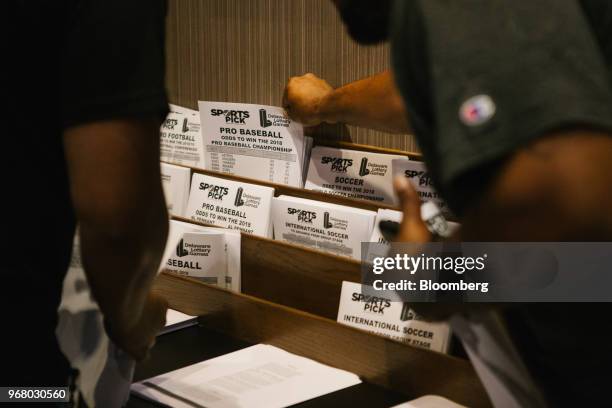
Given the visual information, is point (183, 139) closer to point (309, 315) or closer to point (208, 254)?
point (208, 254)

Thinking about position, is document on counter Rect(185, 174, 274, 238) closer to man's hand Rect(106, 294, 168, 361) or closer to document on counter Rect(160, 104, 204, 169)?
document on counter Rect(160, 104, 204, 169)

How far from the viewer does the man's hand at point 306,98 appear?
184 cm

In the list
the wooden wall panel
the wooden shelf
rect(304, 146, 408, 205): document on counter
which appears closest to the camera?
the wooden shelf

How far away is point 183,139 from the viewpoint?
2209 millimetres

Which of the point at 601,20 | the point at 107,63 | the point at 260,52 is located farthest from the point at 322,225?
the point at 601,20

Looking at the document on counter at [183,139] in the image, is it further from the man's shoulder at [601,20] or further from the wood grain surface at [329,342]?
the man's shoulder at [601,20]

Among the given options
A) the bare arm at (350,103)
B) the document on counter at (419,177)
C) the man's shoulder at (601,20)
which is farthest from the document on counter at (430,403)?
the man's shoulder at (601,20)

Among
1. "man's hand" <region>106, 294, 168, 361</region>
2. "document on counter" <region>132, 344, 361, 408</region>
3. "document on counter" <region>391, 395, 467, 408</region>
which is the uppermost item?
"man's hand" <region>106, 294, 168, 361</region>

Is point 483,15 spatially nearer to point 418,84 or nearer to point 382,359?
point 418,84

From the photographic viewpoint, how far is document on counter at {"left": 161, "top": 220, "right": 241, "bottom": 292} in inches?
71.2

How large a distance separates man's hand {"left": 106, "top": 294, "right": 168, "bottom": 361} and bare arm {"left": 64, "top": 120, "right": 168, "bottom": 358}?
7cm

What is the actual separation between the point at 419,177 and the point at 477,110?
97 centimetres

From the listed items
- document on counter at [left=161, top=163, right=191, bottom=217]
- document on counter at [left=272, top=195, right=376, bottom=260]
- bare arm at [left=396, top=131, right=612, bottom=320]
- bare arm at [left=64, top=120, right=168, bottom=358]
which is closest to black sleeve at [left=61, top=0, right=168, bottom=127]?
bare arm at [left=64, top=120, right=168, bottom=358]

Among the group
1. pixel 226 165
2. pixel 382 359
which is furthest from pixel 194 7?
pixel 382 359
